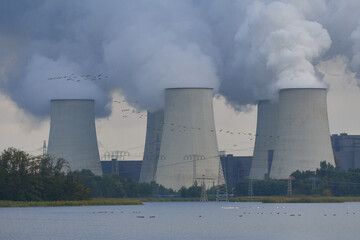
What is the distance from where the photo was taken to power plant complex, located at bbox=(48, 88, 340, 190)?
182 ft

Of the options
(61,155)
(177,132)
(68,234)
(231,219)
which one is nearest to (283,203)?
(177,132)

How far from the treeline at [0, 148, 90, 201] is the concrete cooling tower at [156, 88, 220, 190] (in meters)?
8.31

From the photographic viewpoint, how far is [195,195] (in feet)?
219

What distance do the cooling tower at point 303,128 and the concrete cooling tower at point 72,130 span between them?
36.8ft

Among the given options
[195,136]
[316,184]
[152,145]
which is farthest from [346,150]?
[195,136]

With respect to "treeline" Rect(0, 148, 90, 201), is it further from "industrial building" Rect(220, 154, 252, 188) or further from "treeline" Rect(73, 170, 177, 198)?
"industrial building" Rect(220, 154, 252, 188)

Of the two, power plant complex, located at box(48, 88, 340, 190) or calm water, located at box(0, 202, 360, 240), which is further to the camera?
power plant complex, located at box(48, 88, 340, 190)

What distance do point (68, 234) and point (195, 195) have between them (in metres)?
35.1

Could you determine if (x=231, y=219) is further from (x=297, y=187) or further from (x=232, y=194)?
(x=232, y=194)

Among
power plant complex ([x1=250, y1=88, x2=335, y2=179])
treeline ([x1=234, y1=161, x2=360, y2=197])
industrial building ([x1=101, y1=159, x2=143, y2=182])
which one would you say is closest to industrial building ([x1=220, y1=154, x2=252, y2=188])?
industrial building ([x1=101, y1=159, x2=143, y2=182])

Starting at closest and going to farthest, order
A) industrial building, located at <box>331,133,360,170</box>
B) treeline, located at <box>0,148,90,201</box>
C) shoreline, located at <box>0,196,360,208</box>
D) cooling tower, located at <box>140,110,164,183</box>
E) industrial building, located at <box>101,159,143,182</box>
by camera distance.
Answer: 1. treeline, located at <box>0,148,90,201</box>
2. shoreline, located at <box>0,196,360,208</box>
3. cooling tower, located at <box>140,110,164,183</box>
4. industrial building, located at <box>331,133,360,170</box>
5. industrial building, located at <box>101,159,143,182</box>

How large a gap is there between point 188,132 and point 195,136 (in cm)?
68

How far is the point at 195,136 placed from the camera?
191 feet

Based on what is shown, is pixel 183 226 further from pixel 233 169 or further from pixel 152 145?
pixel 233 169
